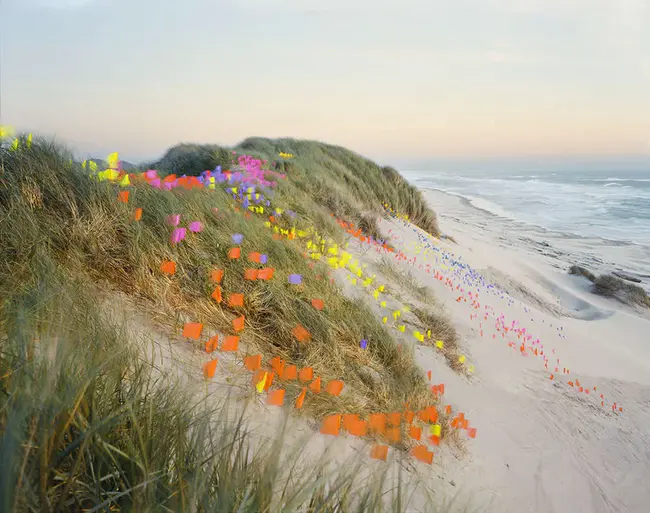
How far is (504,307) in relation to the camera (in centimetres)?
623

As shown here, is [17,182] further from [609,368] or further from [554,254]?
[554,254]

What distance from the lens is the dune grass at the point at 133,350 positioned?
37.7 inches

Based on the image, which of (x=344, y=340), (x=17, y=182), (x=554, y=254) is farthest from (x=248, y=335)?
(x=554, y=254)

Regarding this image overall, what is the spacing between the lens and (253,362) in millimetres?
2205

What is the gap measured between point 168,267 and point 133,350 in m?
0.93

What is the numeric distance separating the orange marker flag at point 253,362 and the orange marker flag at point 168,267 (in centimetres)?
78

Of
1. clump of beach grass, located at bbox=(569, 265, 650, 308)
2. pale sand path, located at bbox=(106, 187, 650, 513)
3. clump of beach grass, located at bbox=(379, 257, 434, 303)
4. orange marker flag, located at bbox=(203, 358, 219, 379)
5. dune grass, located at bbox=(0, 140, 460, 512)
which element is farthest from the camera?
clump of beach grass, located at bbox=(569, 265, 650, 308)

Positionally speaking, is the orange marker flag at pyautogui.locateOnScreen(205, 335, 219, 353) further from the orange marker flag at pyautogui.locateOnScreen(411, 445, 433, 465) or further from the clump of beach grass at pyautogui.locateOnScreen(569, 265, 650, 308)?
the clump of beach grass at pyautogui.locateOnScreen(569, 265, 650, 308)

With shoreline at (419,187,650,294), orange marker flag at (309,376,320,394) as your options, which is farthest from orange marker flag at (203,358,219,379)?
shoreline at (419,187,650,294)

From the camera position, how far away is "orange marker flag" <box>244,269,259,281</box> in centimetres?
283

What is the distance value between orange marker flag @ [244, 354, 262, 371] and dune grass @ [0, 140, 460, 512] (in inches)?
8.6

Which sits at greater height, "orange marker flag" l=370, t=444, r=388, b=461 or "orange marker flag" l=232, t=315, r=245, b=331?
"orange marker flag" l=232, t=315, r=245, b=331

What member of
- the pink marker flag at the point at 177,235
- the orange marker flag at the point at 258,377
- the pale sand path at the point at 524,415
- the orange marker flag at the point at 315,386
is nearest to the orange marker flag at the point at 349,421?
the pale sand path at the point at 524,415

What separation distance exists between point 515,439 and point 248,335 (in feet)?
7.04
